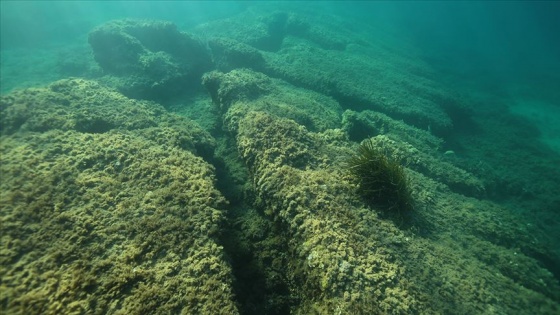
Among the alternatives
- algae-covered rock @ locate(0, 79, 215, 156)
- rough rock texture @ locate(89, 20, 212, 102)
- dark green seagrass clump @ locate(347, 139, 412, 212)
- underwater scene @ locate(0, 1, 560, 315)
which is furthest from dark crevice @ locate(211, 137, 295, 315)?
rough rock texture @ locate(89, 20, 212, 102)

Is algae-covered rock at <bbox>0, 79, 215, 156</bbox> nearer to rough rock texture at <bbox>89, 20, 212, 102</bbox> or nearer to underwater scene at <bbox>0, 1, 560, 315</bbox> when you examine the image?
underwater scene at <bbox>0, 1, 560, 315</bbox>

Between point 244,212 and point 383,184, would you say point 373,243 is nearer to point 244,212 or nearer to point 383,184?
point 383,184

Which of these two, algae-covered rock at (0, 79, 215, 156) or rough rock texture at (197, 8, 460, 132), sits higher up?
algae-covered rock at (0, 79, 215, 156)

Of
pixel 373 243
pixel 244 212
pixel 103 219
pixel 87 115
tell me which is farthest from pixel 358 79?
pixel 103 219

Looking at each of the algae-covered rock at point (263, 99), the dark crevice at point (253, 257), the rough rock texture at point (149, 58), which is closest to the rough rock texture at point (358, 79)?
the rough rock texture at point (149, 58)

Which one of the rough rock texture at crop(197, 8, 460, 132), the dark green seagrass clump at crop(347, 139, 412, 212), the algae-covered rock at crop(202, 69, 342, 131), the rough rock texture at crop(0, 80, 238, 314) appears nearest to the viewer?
the rough rock texture at crop(0, 80, 238, 314)

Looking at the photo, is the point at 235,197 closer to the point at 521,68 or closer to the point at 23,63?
the point at 23,63
